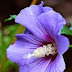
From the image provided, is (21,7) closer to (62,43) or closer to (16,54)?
(16,54)

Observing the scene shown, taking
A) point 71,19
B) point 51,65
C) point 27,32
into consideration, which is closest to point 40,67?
point 51,65

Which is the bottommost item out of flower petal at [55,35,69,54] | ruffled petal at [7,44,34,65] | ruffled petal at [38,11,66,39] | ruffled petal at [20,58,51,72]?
ruffled petal at [20,58,51,72]

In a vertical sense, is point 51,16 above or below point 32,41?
above

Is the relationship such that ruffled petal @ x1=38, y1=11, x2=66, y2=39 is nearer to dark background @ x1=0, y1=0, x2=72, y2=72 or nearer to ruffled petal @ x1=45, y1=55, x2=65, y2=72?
ruffled petal @ x1=45, y1=55, x2=65, y2=72

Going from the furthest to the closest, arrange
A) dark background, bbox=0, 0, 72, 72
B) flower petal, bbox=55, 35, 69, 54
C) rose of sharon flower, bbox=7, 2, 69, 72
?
dark background, bbox=0, 0, 72, 72, rose of sharon flower, bbox=7, 2, 69, 72, flower petal, bbox=55, 35, 69, 54

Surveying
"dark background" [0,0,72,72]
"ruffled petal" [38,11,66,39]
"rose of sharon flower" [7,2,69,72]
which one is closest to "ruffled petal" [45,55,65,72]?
"rose of sharon flower" [7,2,69,72]

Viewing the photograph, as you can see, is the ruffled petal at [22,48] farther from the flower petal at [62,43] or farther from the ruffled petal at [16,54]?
the flower petal at [62,43]

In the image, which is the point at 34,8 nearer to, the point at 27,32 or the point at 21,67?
the point at 27,32

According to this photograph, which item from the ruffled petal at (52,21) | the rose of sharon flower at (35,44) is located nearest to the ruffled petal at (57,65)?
the rose of sharon flower at (35,44)
